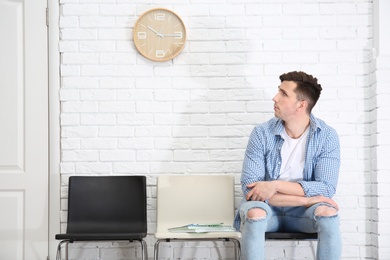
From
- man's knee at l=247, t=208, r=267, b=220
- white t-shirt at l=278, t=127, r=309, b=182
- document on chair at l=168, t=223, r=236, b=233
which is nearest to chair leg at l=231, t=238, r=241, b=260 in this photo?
document on chair at l=168, t=223, r=236, b=233

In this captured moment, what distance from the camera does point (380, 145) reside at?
4.13 metres

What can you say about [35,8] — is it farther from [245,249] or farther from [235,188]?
[245,249]

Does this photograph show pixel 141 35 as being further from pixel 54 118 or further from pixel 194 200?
pixel 194 200

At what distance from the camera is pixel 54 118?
13.9ft

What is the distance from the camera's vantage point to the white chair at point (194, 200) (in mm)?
4055

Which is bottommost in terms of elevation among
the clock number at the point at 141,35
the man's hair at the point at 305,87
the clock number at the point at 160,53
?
the man's hair at the point at 305,87

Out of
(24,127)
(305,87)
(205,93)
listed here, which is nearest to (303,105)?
(305,87)

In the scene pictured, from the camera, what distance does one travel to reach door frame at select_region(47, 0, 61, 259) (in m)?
4.21

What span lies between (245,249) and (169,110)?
1.34m

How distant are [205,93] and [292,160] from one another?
34.7 inches

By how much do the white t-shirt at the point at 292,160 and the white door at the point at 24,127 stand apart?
1.61 m

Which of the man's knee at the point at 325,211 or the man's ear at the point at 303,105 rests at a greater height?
the man's ear at the point at 303,105

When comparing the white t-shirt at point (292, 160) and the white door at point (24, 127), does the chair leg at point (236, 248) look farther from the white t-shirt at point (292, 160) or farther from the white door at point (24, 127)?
the white door at point (24, 127)

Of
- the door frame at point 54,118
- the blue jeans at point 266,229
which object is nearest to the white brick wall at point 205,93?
the door frame at point 54,118
